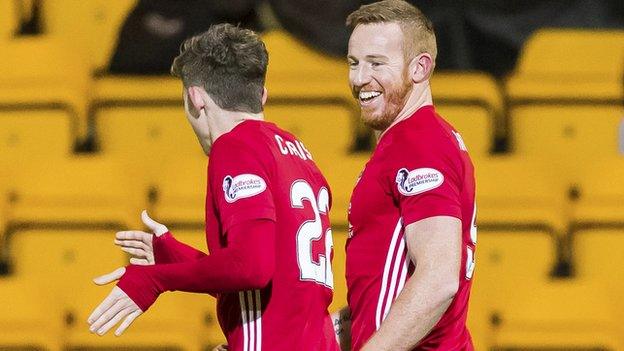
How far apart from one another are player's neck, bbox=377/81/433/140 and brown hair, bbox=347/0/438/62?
79 mm

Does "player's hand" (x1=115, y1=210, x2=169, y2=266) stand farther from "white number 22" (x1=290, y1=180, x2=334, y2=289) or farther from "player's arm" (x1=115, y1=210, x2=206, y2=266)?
"white number 22" (x1=290, y1=180, x2=334, y2=289)

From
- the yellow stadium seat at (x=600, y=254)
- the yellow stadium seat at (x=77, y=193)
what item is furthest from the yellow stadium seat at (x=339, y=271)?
the yellow stadium seat at (x=600, y=254)

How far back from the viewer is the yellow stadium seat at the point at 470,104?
5.91 meters

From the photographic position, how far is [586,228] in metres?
5.64

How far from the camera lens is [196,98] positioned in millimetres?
2990

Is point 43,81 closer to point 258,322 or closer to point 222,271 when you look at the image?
point 258,322

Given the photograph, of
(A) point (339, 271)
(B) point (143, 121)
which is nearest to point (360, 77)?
(A) point (339, 271)

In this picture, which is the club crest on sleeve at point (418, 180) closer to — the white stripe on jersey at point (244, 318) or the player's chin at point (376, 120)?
the player's chin at point (376, 120)

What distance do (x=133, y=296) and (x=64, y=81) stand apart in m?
3.53

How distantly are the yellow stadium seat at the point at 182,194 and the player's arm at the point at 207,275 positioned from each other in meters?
2.75

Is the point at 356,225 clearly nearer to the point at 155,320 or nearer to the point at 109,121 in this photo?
the point at 155,320

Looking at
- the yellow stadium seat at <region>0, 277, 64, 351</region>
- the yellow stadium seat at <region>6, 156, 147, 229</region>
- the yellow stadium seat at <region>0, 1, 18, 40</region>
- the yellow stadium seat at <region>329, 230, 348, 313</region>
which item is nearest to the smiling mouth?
the yellow stadium seat at <region>329, 230, 348, 313</region>

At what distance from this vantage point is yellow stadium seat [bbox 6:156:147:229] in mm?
5723

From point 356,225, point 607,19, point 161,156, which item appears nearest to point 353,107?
point 161,156
